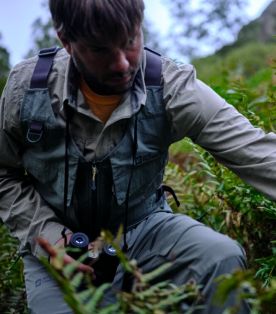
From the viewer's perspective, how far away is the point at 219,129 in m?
3.17

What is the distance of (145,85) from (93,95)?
0.85 feet

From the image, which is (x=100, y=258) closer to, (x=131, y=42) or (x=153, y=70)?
(x=153, y=70)

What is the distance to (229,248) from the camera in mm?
2924

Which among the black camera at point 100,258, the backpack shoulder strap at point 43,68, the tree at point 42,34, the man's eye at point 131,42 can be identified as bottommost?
the tree at point 42,34

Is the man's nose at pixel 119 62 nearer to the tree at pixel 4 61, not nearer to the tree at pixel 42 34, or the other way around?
the tree at pixel 4 61

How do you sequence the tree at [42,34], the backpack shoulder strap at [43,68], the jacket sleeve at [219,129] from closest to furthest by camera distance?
the jacket sleeve at [219,129], the backpack shoulder strap at [43,68], the tree at [42,34]

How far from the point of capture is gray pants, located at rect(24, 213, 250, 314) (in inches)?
113

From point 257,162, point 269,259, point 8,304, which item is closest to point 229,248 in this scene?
point 257,162

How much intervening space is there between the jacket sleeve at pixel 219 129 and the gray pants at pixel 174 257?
0.33 metres

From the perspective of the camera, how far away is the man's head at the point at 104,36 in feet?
9.22

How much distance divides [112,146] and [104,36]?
617 millimetres

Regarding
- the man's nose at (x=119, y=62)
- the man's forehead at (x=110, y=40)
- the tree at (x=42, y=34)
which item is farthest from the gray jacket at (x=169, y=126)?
the tree at (x=42, y=34)

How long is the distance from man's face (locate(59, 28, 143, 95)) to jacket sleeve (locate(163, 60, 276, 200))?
25 cm

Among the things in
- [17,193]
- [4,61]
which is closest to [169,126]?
[17,193]
